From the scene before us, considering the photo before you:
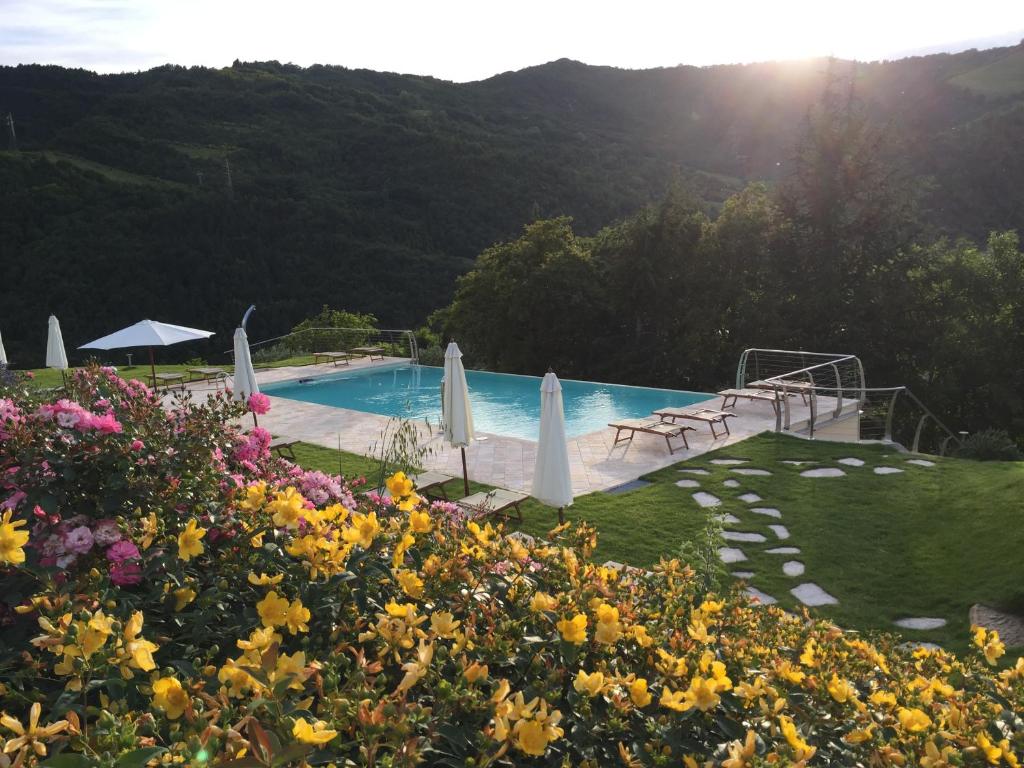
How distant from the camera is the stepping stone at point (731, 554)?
225 inches

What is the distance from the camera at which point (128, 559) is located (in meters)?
1.91

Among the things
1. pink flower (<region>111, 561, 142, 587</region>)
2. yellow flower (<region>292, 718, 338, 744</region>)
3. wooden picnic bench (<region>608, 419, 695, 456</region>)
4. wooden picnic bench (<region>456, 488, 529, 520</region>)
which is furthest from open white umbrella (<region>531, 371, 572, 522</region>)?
yellow flower (<region>292, 718, 338, 744</region>)

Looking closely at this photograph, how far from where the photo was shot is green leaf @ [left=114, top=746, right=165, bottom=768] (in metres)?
1.07

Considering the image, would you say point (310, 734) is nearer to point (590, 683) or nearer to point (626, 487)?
point (590, 683)

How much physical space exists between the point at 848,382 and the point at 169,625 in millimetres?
13665

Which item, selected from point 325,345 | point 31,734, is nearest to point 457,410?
point 31,734

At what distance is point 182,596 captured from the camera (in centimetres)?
182

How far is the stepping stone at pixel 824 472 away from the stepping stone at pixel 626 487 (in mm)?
1697

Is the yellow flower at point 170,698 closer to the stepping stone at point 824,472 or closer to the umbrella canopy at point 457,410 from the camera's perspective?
the umbrella canopy at point 457,410

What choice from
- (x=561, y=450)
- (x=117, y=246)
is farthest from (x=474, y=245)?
(x=561, y=450)

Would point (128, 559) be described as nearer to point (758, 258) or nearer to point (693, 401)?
point (693, 401)

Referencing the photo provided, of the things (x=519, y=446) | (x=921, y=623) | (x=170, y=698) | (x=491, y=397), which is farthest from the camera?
(x=491, y=397)

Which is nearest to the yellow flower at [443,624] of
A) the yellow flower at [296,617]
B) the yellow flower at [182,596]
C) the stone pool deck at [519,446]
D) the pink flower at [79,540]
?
the yellow flower at [296,617]

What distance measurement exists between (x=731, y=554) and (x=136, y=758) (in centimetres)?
533
